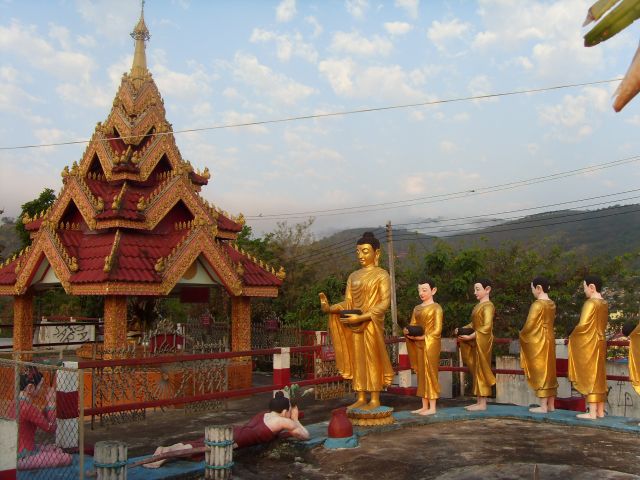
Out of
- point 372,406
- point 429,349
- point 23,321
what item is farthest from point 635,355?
point 23,321

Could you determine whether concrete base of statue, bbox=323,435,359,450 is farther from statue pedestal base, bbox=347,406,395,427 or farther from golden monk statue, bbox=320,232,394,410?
golden monk statue, bbox=320,232,394,410

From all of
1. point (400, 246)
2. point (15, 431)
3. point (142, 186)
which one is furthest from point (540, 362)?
point (400, 246)

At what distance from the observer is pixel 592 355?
8320 millimetres

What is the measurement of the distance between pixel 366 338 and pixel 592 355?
304cm

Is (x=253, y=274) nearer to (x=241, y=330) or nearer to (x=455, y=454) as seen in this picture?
(x=241, y=330)

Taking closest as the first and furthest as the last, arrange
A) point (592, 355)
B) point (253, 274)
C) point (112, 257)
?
point (592, 355)
point (112, 257)
point (253, 274)

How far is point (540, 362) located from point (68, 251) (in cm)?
947

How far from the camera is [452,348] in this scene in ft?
42.6

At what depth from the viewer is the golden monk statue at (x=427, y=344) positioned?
8.68 metres

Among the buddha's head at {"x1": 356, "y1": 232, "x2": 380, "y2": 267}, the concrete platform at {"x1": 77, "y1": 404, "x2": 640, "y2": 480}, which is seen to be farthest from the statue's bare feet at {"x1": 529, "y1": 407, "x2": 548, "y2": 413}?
the buddha's head at {"x1": 356, "y1": 232, "x2": 380, "y2": 267}

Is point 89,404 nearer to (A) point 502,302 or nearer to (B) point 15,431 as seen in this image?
(B) point 15,431

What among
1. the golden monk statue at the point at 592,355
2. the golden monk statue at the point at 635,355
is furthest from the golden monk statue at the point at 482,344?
the golden monk statue at the point at 635,355

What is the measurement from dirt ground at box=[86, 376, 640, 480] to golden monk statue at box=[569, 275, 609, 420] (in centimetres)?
48

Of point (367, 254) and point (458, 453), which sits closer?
point (458, 453)
